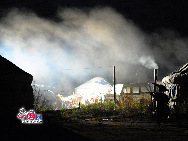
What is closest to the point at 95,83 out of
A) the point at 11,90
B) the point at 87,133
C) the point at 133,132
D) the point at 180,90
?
the point at 180,90

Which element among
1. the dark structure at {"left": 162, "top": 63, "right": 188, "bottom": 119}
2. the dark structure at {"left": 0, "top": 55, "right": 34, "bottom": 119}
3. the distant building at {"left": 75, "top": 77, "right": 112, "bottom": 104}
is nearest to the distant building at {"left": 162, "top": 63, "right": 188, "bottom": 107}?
the dark structure at {"left": 162, "top": 63, "right": 188, "bottom": 119}

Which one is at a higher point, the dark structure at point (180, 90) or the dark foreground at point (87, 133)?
the dark structure at point (180, 90)

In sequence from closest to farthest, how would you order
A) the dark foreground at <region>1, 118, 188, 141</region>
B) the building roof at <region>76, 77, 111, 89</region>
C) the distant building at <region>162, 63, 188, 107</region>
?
the dark foreground at <region>1, 118, 188, 141</region> < the distant building at <region>162, 63, 188, 107</region> < the building roof at <region>76, 77, 111, 89</region>

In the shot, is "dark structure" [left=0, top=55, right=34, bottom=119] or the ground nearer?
the ground

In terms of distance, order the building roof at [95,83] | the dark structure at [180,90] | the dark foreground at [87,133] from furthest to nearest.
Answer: the building roof at [95,83]
the dark structure at [180,90]
the dark foreground at [87,133]

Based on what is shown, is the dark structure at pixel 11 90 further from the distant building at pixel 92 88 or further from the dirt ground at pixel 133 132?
the distant building at pixel 92 88

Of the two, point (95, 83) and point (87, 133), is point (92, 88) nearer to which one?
point (95, 83)

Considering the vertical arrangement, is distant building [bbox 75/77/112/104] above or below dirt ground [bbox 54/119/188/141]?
above

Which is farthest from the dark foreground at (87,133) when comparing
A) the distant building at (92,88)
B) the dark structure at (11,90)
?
the distant building at (92,88)

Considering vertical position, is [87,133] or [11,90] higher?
[11,90]

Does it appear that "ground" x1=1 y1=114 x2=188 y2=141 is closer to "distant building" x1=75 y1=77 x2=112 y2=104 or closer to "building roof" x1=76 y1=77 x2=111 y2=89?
"distant building" x1=75 y1=77 x2=112 y2=104

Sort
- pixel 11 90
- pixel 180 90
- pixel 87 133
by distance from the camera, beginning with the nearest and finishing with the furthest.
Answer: pixel 87 133, pixel 11 90, pixel 180 90

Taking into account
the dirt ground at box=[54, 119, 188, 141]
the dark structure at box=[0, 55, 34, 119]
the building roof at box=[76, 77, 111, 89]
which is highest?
the building roof at box=[76, 77, 111, 89]

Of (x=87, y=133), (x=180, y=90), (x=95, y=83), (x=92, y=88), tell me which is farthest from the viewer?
(x=95, y=83)
